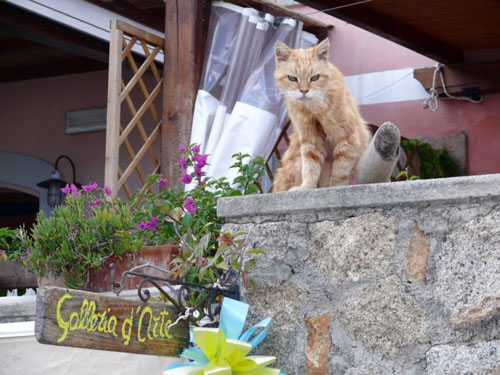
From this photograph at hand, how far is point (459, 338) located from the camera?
2.19 meters

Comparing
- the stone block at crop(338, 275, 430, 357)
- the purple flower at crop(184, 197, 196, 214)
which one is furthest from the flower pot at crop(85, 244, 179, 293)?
the stone block at crop(338, 275, 430, 357)

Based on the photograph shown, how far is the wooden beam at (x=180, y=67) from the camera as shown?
5.33 meters

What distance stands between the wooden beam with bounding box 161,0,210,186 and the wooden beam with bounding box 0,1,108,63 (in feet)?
3.39

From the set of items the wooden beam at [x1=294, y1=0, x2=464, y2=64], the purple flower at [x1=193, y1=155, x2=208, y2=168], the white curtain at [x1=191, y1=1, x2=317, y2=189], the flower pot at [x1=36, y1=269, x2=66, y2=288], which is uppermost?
the wooden beam at [x1=294, y1=0, x2=464, y2=64]

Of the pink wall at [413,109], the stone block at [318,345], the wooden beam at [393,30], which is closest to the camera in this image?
the stone block at [318,345]

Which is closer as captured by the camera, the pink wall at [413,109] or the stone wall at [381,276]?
the stone wall at [381,276]

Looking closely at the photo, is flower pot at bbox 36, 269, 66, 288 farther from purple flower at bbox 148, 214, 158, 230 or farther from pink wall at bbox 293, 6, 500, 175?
pink wall at bbox 293, 6, 500, 175

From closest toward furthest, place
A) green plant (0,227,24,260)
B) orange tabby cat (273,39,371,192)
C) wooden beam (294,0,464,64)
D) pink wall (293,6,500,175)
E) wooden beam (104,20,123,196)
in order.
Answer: orange tabby cat (273,39,371,192) < green plant (0,227,24,260) < wooden beam (104,20,123,196) < wooden beam (294,0,464,64) < pink wall (293,6,500,175)

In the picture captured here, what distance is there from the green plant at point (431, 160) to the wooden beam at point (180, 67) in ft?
5.25

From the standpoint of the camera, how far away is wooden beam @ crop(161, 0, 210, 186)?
5332 millimetres

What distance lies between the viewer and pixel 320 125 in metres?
3.03

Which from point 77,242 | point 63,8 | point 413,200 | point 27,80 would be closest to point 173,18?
point 63,8

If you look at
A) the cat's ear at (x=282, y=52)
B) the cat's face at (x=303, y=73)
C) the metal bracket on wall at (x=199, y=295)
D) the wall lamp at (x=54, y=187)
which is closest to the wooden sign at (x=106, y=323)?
the metal bracket on wall at (x=199, y=295)

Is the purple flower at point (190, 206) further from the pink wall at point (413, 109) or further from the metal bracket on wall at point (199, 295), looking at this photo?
the pink wall at point (413, 109)
